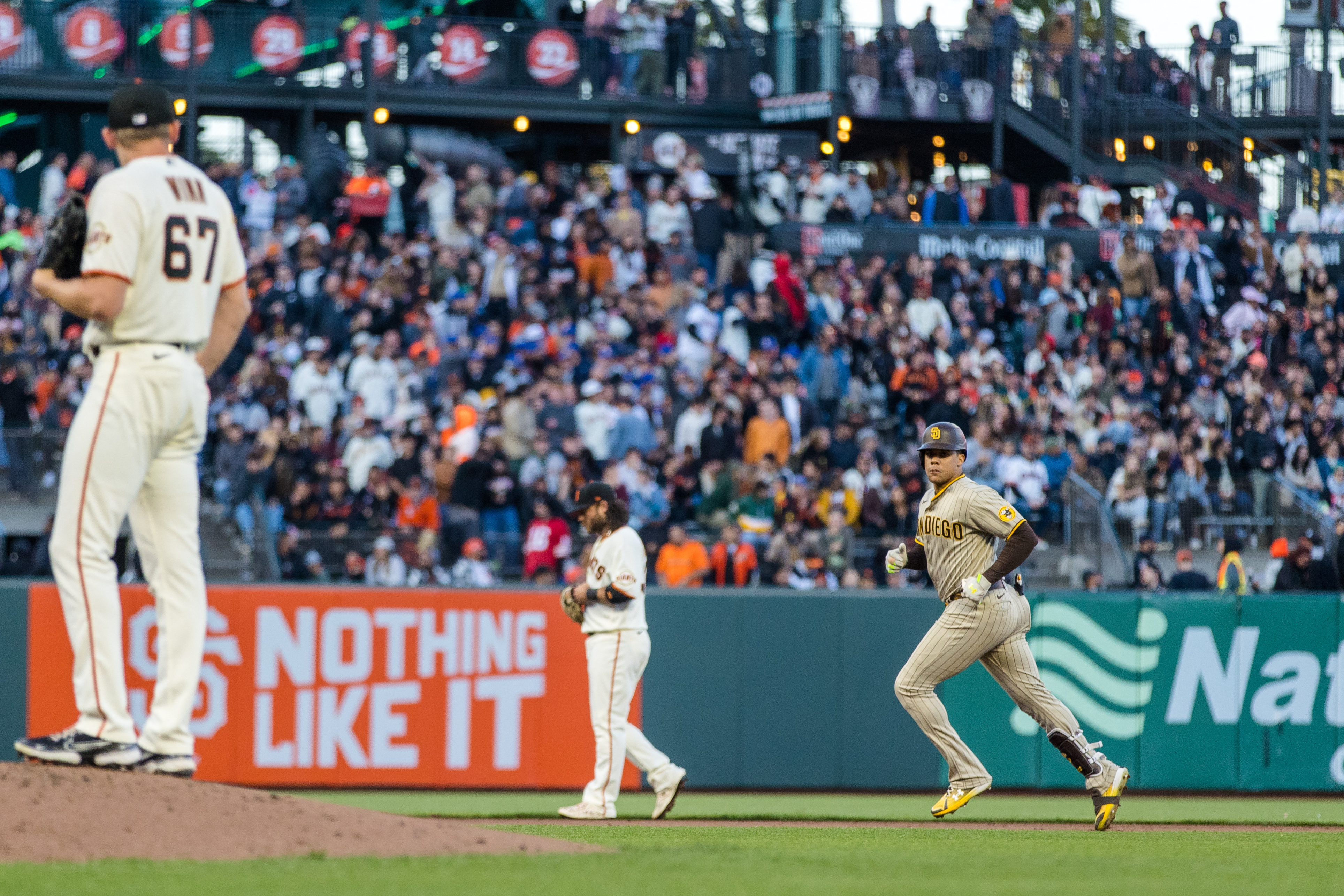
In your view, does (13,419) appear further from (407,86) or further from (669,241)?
(407,86)

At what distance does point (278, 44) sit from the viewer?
93.0ft

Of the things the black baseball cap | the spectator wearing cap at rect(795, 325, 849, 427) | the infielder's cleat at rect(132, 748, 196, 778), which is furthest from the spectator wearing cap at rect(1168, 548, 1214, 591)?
the black baseball cap

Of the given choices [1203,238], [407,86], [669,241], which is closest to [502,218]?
[669,241]

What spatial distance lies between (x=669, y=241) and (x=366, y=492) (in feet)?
24.3

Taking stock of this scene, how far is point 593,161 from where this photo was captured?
33.4m

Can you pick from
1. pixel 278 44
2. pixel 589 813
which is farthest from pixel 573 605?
pixel 278 44

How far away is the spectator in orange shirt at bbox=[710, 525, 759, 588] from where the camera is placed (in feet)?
54.9

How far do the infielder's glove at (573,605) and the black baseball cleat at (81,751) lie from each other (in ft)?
15.6

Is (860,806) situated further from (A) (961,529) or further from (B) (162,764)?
(B) (162,764)

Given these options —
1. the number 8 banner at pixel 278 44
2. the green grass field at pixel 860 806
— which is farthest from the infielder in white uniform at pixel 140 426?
the number 8 banner at pixel 278 44

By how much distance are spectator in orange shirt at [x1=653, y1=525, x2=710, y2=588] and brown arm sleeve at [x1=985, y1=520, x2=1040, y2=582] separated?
704 cm

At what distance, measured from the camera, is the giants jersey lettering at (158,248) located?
20.3 feet

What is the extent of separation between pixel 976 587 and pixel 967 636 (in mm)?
434

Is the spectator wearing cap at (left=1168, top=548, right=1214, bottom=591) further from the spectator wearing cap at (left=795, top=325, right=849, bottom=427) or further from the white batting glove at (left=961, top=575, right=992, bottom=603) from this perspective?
the white batting glove at (left=961, top=575, right=992, bottom=603)
